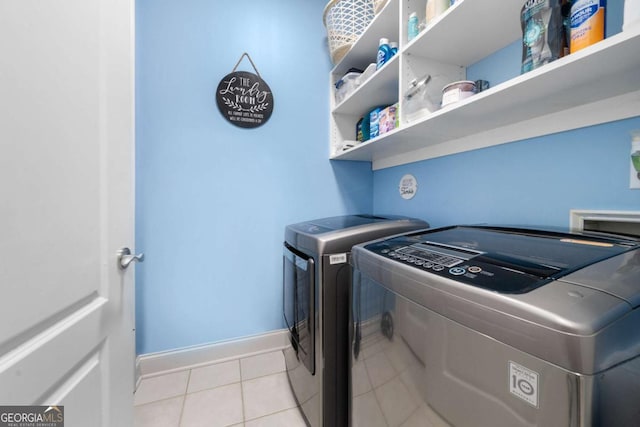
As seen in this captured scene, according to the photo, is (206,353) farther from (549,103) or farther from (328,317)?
(549,103)

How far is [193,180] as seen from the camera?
1.55m

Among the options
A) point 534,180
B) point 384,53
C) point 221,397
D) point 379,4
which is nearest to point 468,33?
point 384,53

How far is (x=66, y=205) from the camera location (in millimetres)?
579

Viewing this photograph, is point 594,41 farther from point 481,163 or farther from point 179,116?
point 179,116

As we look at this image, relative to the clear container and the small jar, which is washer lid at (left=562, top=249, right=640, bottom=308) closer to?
the small jar

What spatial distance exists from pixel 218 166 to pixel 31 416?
1.33 metres

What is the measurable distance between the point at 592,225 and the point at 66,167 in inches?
60.7

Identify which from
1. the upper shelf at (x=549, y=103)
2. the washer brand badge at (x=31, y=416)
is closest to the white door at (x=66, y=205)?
the washer brand badge at (x=31, y=416)

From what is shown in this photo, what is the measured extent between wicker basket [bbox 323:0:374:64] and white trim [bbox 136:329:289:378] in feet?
6.01

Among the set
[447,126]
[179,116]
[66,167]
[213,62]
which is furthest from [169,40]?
[447,126]

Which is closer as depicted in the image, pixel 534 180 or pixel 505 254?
pixel 505 254

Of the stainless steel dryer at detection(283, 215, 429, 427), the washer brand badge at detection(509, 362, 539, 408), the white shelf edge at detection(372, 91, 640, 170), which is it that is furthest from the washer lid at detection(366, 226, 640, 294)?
the white shelf edge at detection(372, 91, 640, 170)

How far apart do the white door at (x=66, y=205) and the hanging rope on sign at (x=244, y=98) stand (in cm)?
69

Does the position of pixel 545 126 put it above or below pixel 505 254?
above
